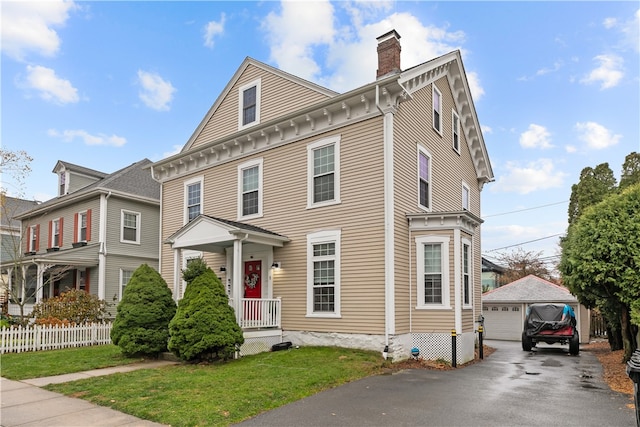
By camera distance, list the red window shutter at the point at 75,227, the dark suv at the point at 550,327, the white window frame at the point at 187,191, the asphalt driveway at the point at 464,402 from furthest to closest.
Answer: the red window shutter at the point at 75,227 → the white window frame at the point at 187,191 → the dark suv at the point at 550,327 → the asphalt driveway at the point at 464,402

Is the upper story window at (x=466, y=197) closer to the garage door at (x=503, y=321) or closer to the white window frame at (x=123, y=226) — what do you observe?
the garage door at (x=503, y=321)

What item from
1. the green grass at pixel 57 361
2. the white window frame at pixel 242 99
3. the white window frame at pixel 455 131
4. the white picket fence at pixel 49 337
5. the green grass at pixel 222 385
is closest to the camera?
the green grass at pixel 222 385

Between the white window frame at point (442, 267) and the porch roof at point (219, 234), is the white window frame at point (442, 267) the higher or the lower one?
the lower one

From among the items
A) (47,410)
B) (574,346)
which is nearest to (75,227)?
(47,410)

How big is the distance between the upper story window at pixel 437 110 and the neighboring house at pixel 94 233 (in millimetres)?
13990

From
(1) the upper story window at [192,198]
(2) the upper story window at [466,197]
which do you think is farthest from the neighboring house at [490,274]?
(1) the upper story window at [192,198]

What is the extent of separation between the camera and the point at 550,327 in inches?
583

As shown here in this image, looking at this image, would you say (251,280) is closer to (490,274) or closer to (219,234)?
(219,234)

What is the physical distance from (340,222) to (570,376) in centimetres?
633

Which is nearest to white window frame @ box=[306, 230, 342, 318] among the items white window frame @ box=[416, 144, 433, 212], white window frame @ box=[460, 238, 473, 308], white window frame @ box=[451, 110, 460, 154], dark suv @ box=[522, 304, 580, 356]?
white window frame @ box=[416, 144, 433, 212]

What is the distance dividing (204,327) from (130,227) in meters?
13.7

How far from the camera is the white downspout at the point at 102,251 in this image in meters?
20.3

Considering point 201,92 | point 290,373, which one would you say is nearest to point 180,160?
point 201,92

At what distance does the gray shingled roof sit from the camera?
21500 mm
